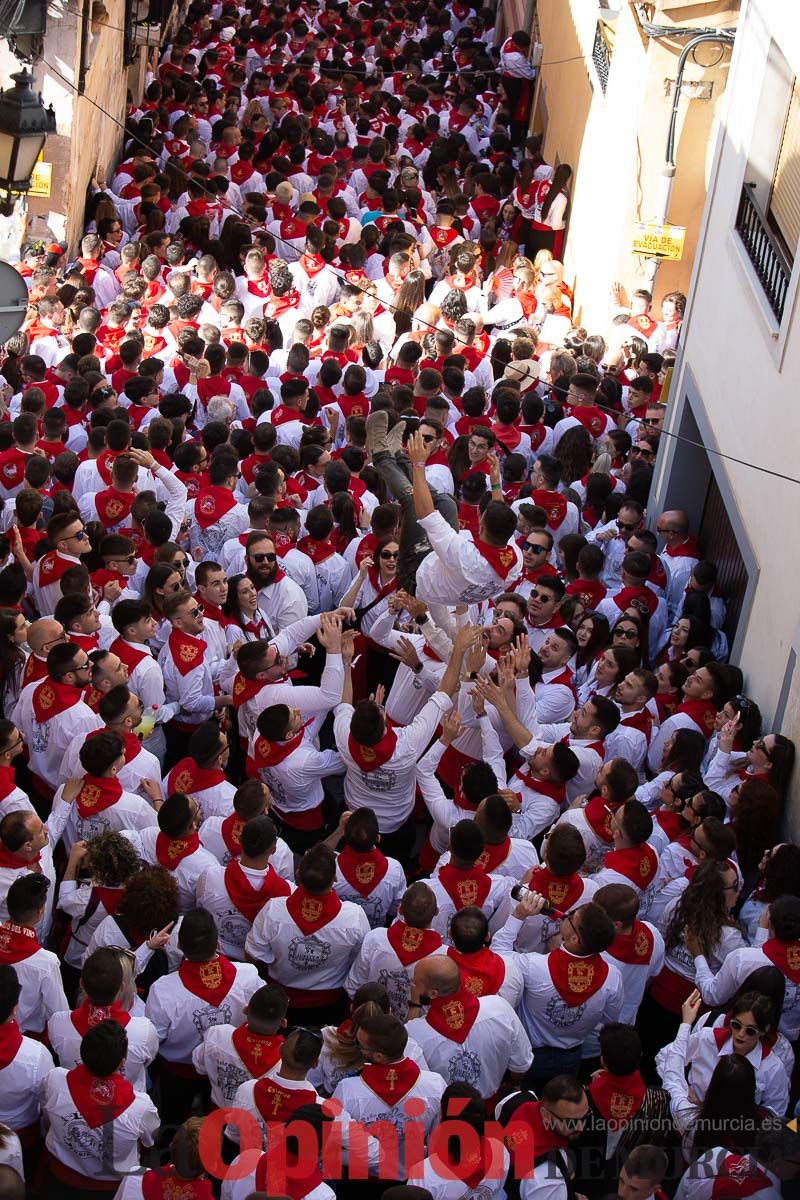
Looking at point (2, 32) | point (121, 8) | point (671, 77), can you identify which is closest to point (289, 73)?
point (121, 8)

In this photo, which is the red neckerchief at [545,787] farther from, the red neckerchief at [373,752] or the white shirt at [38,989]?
the white shirt at [38,989]

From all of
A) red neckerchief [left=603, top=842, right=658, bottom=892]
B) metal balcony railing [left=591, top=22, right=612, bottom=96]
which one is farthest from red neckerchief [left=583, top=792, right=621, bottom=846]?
metal balcony railing [left=591, top=22, right=612, bottom=96]

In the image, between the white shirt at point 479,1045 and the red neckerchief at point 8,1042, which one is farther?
the white shirt at point 479,1045

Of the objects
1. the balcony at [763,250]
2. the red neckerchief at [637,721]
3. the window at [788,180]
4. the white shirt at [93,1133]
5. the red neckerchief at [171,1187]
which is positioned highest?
the window at [788,180]

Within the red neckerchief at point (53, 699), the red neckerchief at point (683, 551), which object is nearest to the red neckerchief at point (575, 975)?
the red neckerchief at point (53, 699)

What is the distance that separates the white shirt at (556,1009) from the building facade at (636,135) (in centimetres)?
924

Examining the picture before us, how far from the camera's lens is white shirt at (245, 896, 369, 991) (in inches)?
235

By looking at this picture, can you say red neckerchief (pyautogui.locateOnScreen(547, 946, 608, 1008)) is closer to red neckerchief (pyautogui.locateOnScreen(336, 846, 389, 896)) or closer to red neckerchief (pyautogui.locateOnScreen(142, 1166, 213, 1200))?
red neckerchief (pyautogui.locateOnScreen(336, 846, 389, 896))

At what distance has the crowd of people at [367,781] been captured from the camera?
513 cm

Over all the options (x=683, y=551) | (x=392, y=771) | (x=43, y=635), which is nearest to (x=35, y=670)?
(x=43, y=635)

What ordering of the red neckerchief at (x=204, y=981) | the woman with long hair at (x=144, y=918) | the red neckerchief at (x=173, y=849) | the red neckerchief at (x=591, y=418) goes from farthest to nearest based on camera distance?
the red neckerchief at (x=591, y=418)
the red neckerchief at (x=173, y=849)
the woman with long hair at (x=144, y=918)
the red neckerchief at (x=204, y=981)

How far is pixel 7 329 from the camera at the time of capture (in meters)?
6.29

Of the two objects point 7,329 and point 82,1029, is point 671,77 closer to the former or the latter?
point 7,329

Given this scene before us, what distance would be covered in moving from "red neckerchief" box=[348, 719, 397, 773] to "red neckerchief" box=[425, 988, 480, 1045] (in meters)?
1.62
